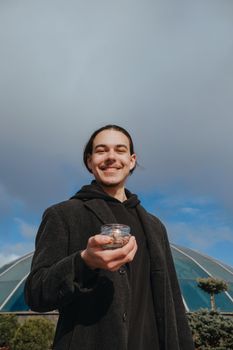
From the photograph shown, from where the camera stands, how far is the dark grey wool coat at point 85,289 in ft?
5.88

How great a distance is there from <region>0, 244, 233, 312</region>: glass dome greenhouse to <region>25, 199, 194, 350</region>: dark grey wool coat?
15.8 metres

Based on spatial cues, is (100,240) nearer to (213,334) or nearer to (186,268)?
(213,334)

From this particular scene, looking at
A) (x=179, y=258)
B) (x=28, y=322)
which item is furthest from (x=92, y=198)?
(x=179, y=258)

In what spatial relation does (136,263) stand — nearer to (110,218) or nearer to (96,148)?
(110,218)

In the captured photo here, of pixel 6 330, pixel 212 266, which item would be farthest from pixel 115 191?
pixel 212 266

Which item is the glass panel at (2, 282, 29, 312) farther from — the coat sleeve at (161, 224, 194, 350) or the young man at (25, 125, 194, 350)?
the young man at (25, 125, 194, 350)

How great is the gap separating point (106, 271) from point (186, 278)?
18.3 metres

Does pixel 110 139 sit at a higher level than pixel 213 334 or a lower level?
lower

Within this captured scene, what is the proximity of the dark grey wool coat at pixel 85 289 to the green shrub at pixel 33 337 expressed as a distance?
11163mm

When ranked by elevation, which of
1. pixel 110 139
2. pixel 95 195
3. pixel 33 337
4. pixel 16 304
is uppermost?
pixel 16 304

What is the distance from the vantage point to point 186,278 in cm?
1944

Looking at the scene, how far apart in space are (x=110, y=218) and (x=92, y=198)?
0.20 metres

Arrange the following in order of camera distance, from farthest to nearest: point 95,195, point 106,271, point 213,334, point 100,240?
point 213,334
point 95,195
point 106,271
point 100,240

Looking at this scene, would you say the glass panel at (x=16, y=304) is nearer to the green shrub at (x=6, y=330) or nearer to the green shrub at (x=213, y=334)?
the green shrub at (x=6, y=330)
